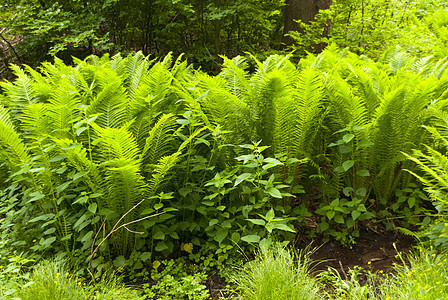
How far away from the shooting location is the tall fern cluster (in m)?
2.22

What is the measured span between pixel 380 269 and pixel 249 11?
442 cm

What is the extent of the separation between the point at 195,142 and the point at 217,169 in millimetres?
362

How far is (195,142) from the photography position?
89.1 inches

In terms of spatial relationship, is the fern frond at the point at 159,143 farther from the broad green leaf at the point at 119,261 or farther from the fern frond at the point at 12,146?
the fern frond at the point at 12,146

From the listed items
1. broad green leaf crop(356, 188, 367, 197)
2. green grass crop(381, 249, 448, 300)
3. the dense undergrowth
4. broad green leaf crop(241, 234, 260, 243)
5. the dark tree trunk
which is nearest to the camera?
green grass crop(381, 249, 448, 300)

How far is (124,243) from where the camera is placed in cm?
235

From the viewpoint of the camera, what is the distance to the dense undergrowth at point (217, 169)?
7.24ft

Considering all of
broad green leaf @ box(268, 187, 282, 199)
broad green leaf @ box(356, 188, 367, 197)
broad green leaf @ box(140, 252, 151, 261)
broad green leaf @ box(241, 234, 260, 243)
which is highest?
broad green leaf @ box(268, 187, 282, 199)

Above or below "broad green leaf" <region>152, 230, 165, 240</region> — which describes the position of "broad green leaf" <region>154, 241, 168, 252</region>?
below

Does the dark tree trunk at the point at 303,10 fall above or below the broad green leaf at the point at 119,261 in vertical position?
above

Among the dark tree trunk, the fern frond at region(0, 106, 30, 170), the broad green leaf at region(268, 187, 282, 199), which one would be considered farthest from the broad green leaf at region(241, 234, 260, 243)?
the dark tree trunk

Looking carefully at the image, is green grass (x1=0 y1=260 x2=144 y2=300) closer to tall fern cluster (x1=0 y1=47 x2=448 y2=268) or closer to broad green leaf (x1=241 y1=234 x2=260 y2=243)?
tall fern cluster (x1=0 y1=47 x2=448 y2=268)

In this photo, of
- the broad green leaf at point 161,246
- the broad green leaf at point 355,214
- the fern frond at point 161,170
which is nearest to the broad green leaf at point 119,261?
the broad green leaf at point 161,246

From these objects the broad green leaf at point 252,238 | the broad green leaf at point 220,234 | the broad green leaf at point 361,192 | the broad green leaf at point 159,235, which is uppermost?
the broad green leaf at point 361,192
